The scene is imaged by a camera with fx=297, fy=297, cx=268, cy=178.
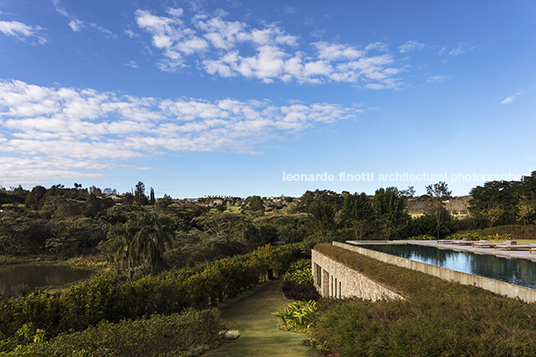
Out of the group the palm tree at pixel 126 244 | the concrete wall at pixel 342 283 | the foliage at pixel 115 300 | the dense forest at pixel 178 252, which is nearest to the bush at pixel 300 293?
the dense forest at pixel 178 252

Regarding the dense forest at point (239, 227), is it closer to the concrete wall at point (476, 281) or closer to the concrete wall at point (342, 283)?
the concrete wall at point (342, 283)

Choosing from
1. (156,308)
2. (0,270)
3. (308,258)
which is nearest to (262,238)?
(308,258)

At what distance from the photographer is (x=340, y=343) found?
5660 millimetres

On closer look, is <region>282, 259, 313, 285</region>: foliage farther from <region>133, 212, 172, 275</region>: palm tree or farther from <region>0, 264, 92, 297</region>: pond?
<region>0, 264, 92, 297</region>: pond

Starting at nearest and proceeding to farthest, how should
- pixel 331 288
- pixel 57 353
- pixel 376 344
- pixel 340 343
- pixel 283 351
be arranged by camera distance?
pixel 376 344 → pixel 57 353 → pixel 340 343 → pixel 283 351 → pixel 331 288

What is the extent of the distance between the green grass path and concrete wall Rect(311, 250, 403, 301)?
2.95 m

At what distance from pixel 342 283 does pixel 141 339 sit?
1132 centimetres

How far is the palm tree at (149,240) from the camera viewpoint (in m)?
25.9

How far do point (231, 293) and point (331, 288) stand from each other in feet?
23.3

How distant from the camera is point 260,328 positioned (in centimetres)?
1412

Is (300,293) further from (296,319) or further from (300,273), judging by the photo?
(296,319)

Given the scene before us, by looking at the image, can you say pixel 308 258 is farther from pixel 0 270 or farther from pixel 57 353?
pixel 0 270

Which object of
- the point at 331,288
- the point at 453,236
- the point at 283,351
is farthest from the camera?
the point at 453,236

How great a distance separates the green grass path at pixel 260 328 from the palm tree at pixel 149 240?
9509mm
